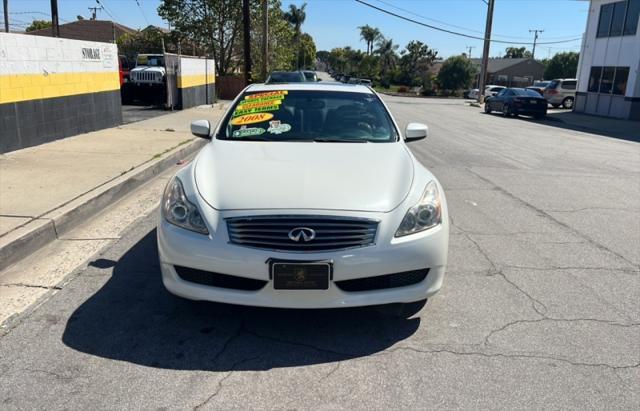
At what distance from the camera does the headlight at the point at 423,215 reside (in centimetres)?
351

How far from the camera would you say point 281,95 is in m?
5.51

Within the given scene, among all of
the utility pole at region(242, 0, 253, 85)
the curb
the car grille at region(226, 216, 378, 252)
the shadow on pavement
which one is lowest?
the shadow on pavement

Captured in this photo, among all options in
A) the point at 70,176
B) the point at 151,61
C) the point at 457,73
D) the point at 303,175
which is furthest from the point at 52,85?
the point at 457,73

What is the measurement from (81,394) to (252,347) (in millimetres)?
1019

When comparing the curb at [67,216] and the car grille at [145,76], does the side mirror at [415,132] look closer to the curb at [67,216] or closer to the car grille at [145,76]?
the curb at [67,216]

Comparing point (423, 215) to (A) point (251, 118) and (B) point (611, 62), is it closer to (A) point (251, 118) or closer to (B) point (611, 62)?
(A) point (251, 118)

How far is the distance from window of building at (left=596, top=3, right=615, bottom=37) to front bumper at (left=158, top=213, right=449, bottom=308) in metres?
29.8

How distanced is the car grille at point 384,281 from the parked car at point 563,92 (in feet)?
112

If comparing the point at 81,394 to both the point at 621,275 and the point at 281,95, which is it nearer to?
the point at 281,95

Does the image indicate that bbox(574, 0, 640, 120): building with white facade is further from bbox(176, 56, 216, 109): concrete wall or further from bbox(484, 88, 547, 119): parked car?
bbox(176, 56, 216, 109): concrete wall

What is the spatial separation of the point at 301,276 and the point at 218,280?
563 millimetres

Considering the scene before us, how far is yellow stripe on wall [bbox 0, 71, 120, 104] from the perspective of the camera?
30.0 ft

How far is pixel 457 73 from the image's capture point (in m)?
67.2

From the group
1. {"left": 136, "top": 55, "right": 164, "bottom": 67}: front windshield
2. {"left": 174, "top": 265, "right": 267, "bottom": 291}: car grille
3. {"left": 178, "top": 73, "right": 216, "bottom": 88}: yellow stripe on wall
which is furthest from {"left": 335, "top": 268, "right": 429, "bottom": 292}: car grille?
{"left": 136, "top": 55, "right": 164, "bottom": 67}: front windshield
